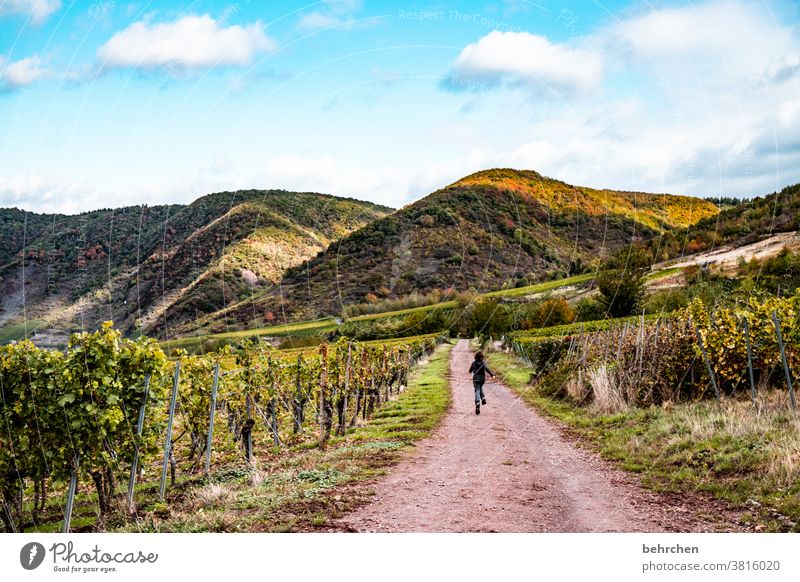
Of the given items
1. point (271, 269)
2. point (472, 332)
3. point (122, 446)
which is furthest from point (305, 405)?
point (472, 332)

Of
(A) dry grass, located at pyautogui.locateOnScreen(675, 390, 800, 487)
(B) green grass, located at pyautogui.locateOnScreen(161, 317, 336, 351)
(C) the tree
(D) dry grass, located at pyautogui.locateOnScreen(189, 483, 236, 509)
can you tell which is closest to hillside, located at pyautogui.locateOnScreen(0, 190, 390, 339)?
(B) green grass, located at pyautogui.locateOnScreen(161, 317, 336, 351)

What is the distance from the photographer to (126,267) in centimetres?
1573

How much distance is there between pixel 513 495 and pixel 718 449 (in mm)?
3359

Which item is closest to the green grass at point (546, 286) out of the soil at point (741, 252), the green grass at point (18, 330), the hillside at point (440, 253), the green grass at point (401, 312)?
the hillside at point (440, 253)

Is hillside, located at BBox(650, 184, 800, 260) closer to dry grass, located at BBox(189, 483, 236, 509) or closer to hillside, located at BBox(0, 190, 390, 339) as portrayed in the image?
hillside, located at BBox(0, 190, 390, 339)

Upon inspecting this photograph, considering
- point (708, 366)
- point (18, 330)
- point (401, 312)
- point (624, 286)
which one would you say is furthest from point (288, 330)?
point (624, 286)

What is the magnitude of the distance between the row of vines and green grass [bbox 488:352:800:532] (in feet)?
2.40

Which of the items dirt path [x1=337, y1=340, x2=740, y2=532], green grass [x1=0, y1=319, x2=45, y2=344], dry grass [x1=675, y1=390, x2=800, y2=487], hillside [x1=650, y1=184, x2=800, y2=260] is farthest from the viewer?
hillside [x1=650, y1=184, x2=800, y2=260]

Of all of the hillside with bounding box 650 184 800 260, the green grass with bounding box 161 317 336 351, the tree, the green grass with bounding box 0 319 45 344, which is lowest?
the green grass with bounding box 161 317 336 351

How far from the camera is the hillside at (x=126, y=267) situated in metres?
9.65

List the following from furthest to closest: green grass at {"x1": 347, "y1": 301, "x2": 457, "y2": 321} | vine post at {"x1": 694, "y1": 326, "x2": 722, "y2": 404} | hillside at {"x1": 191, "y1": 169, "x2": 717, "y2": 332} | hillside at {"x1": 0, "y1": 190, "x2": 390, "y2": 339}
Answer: hillside at {"x1": 191, "y1": 169, "x2": 717, "y2": 332} < green grass at {"x1": 347, "y1": 301, "x2": 457, "y2": 321} < vine post at {"x1": 694, "y1": 326, "x2": 722, "y2": 404} < hillside at {"x1": 0, "y1": 190, "x2": 390, "y2": 339}

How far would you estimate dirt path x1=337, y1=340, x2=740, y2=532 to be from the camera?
663 centimetres

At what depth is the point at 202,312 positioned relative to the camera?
70.8ft

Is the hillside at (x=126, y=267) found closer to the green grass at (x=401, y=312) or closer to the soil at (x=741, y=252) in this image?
the green grass at (x=401, y=312)
